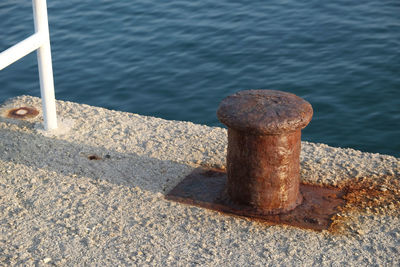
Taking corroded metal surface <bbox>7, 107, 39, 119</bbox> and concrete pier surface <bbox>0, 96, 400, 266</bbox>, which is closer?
concrete pier surface <bbox>0, 96, 400, 266</bbox>

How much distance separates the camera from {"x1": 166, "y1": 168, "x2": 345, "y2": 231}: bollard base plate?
154 inches

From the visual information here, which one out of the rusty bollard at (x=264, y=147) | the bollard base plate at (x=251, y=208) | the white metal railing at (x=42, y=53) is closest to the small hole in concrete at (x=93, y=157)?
the white metal railing at (x=42, y=53)

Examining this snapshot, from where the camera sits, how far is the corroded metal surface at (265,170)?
3.80 m

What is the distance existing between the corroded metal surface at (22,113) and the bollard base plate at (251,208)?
5.70ft

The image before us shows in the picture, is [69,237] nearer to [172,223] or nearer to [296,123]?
[172,223]

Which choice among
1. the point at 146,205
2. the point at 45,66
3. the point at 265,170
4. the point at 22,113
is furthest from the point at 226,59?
the point at 265,170

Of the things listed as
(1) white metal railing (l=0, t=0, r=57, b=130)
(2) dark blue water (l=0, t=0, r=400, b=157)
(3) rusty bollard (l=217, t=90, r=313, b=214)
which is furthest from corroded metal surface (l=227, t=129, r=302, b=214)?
(2) dark blue water (l=0, t=0, r=400, b=157)

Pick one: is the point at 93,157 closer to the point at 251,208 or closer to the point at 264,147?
the point at 251,208

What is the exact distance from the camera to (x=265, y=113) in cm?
374

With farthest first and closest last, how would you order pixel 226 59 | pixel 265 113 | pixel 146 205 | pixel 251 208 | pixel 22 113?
pixel 226 59, pixel 22 113, pixel 146 205, pixel 251 208, pixel 265 113

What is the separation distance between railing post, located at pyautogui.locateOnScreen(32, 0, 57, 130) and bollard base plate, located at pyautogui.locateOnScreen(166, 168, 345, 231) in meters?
1.33

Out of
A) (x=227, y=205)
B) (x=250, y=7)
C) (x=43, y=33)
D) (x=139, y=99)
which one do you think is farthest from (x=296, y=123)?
(x=250, y=7)

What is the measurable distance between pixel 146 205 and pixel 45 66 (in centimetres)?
145

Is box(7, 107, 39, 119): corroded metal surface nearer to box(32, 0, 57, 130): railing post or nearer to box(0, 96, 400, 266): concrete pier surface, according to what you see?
box(0, 96, 400, 266): concrete pier surface
